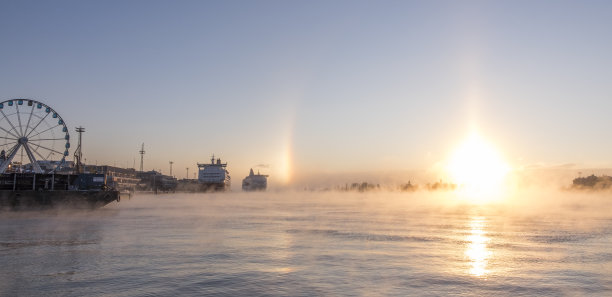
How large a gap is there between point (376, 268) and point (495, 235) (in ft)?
57.3

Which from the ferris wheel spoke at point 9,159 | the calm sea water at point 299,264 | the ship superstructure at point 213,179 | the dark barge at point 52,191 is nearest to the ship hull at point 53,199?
the dark barge at point 52,191

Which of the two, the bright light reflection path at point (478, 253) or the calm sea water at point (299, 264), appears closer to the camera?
the calm sea water at point (299, 264)

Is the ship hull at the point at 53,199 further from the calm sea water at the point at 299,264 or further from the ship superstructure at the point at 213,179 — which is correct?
the ship superstructure at the point at 213,179

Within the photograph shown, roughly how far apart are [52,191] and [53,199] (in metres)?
1.18

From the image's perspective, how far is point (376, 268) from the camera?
1909cm

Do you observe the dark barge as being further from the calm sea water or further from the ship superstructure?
the ship superstructure

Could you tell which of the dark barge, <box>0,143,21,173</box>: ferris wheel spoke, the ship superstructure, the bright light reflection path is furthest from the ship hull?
the ship superstructure

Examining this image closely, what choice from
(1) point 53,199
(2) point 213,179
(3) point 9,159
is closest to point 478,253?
(1) point 53,199

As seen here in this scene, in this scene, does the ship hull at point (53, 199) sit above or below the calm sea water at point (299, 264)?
above

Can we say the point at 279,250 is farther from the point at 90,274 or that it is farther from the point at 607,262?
the point at 607,262

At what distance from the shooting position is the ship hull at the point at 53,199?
6519 centimetres

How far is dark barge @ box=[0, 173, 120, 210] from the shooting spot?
65812mm

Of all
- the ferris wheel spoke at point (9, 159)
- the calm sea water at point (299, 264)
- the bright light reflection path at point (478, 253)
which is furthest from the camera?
the ferris wheel spoke at point (9, 159)

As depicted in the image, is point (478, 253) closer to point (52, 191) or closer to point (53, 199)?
point (53, 199)
